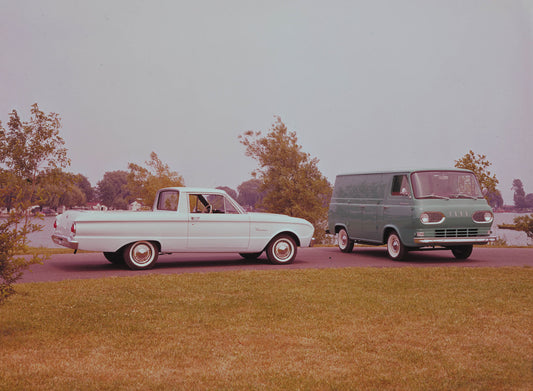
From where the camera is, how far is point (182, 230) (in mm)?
12688

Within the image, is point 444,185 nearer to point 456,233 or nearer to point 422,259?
point 456,233

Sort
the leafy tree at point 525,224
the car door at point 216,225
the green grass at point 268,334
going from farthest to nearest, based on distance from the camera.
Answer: the leafy tree at point 525,224, the car door at point 216,225, the green grass at point 268,334

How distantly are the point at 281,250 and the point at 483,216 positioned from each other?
521 cm

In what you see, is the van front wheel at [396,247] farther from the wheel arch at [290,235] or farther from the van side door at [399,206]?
the wheel arch at [290,235]

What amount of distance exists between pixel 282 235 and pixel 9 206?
7.91 m

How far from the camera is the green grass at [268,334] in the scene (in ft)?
17.4

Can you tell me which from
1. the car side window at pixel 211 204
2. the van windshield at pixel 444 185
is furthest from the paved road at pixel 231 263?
the van windshield at pixel 444 185

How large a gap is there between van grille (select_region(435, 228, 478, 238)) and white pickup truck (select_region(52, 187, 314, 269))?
319cm

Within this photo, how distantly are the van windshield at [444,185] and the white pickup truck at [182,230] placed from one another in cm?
296

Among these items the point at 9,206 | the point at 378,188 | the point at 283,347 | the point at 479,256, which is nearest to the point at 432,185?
the point at 378,188

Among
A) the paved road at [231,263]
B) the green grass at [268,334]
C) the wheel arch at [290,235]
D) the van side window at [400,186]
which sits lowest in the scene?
the green grass at [268,334]

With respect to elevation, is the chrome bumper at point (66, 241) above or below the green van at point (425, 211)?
below

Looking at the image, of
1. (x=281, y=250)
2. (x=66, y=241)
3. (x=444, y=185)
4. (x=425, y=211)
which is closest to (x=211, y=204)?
(x=281, y=250)

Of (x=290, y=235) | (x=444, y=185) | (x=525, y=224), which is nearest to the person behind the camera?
(x=290, y=235)
